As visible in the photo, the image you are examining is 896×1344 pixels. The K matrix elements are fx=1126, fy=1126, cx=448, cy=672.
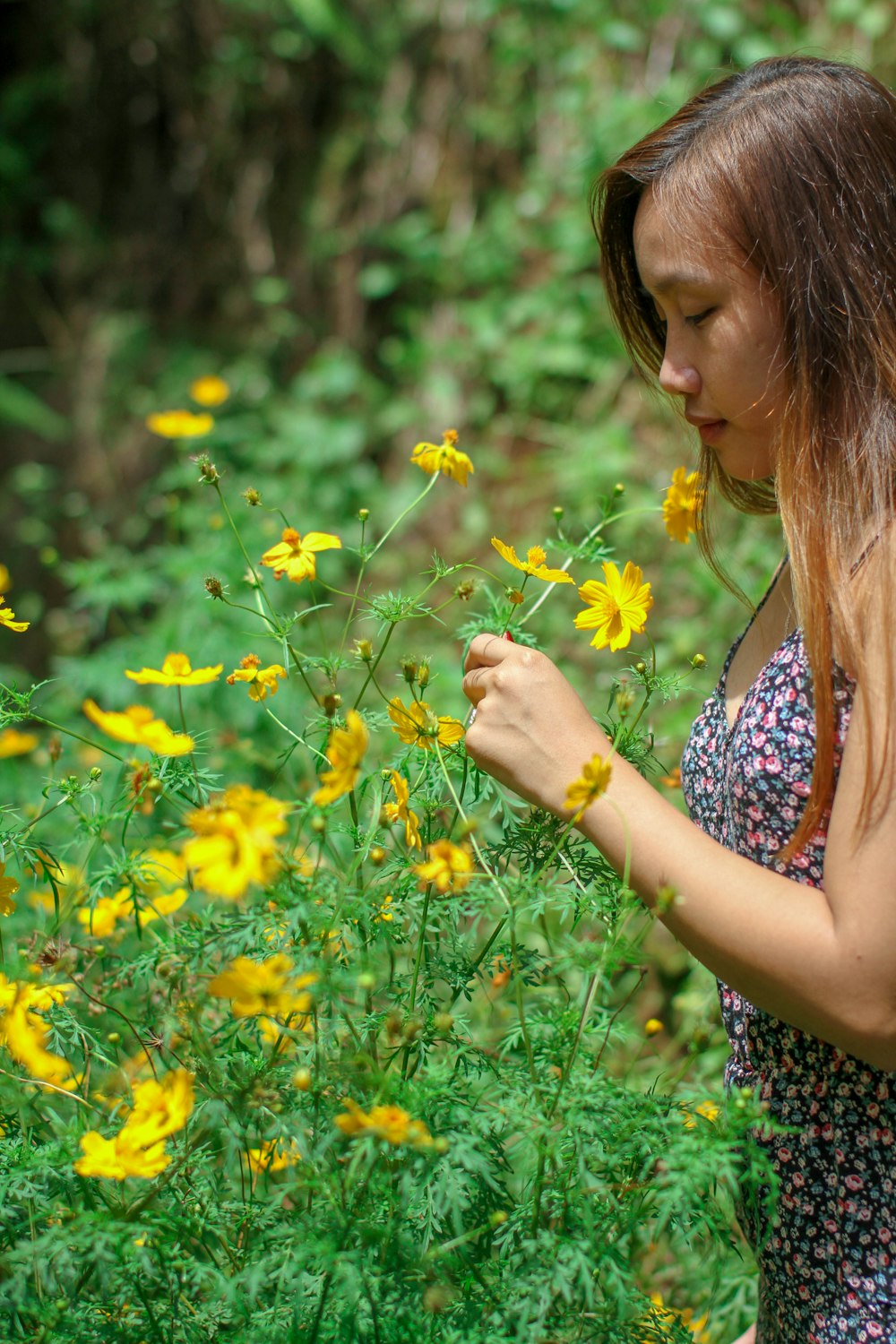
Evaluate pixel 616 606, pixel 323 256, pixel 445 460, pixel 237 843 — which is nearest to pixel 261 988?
pixel 237 843

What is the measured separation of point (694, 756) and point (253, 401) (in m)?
2.73

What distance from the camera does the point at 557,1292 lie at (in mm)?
728

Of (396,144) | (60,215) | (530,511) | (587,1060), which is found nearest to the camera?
(587,1060)

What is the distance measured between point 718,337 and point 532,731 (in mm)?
362

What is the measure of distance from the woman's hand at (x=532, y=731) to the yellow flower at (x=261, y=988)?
0.22 meters

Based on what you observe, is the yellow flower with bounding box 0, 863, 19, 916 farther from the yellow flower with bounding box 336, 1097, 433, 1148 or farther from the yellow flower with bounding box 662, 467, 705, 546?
the yellow flower with bounding box 662, 467, 705, 546

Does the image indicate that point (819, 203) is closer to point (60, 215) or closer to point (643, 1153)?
point (643, 1153)

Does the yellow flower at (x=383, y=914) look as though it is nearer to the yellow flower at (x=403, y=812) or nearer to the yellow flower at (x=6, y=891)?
the yellow flower at (x=403, y=812)

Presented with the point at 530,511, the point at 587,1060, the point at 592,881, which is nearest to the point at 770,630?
the point at 592,881

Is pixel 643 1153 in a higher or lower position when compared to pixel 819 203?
lower

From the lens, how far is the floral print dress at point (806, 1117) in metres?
0.83

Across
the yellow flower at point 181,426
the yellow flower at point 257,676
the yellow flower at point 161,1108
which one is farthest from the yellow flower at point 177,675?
the yellow flower at point 181,426

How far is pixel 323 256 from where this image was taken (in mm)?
3527

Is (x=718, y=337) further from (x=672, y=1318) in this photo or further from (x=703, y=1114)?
(x=672, y=1318)
